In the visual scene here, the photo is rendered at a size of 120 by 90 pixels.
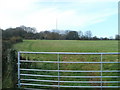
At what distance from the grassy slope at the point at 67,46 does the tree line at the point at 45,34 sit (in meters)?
0.43

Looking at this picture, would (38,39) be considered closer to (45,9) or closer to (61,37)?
(61,37)

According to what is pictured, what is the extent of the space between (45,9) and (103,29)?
2906 millimetres

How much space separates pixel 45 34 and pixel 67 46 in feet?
9.61

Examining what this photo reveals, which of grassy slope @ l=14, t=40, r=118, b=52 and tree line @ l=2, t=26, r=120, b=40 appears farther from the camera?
grassy slope @ l=14, t=40, r=118, b=52

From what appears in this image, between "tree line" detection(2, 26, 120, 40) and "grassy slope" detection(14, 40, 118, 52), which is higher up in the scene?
"tree line" detection(2, 26, 120, 40)

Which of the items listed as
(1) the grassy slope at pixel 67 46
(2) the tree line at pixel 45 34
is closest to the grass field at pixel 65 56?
(1) the grassy slope at pixel 67 46

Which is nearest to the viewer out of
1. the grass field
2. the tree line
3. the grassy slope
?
the grass field

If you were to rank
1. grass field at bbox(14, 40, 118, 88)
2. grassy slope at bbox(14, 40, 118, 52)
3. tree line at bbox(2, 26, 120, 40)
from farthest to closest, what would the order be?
grassy slope at bbox(14, 40, 118, 52) < tree line at bbox(2, 26, 120, 40) < grass field at bbox(14, 40, 118, 88)

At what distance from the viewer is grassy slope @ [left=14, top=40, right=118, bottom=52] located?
7.96 m

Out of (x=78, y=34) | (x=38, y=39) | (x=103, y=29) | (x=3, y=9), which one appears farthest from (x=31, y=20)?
(x=103, y=29)

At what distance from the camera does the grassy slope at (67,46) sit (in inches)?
313

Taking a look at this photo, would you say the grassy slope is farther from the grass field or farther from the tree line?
the tree line

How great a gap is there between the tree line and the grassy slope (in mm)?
427

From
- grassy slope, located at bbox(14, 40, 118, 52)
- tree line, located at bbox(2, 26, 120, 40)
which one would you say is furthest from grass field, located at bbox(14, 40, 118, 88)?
tree line, located at bbox(2, 26, 120, 40)
